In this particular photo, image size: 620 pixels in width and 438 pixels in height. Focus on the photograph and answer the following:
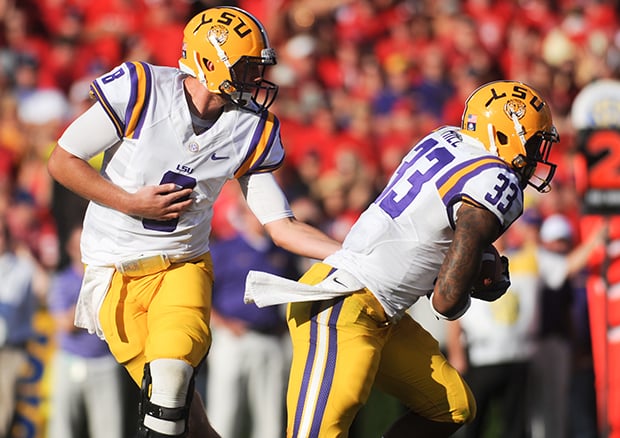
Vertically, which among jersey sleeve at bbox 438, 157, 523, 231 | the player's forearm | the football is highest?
jersey sleeve at bbox 438, 157, 523, 231

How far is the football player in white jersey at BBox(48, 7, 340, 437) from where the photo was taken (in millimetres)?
5109

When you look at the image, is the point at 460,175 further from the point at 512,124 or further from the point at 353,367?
the point at 353,367

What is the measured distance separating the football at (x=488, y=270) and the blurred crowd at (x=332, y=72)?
373cm

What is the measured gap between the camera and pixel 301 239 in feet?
17.8

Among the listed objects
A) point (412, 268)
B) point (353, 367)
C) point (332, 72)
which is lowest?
point (332, 72)

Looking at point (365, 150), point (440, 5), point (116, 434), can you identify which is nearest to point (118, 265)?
point (116, 434)

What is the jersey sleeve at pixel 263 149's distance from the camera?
540cm

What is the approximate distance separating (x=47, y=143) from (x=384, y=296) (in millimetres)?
5628

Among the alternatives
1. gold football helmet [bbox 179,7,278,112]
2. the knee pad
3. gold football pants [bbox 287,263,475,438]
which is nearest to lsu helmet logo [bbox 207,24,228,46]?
gold football helmet [bbox 179,7,278,112]

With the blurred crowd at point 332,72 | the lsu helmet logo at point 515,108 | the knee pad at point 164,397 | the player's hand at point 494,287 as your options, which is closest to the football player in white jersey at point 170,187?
the knee pad at point 164,397

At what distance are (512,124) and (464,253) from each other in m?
0.71

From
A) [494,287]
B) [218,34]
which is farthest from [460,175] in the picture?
[218,34]

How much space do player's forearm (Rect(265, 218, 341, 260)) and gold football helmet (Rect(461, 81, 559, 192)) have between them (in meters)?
0.85

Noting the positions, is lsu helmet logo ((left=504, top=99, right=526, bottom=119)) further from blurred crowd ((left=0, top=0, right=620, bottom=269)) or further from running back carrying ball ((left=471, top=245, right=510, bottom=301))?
blurred crowd ((left=0, top=0, right=620, bottom=269))
